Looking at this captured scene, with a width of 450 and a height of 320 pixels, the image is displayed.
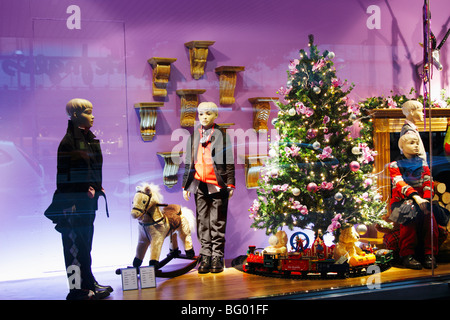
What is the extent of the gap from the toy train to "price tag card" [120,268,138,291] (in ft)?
3.96

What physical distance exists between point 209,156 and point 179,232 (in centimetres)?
83

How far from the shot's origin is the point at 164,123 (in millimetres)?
4984

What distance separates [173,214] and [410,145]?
8.45 feet

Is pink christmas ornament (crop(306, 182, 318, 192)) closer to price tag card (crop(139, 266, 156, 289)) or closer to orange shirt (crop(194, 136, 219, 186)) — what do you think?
orange shirt (crop(194, 136, 219, 186))

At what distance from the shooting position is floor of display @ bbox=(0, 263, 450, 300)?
14.0ft

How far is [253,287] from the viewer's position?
468 centimetres

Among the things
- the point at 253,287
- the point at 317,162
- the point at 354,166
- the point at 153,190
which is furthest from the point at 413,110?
the point at 153,190

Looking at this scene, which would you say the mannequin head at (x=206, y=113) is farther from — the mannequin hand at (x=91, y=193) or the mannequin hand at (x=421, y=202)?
the mannequin hand at (x=421, y=202)

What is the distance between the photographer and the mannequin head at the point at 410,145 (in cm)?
527

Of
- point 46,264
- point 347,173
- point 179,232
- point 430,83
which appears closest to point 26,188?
point 46,264

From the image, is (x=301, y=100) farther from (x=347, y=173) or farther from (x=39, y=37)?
(x=39, y=37)

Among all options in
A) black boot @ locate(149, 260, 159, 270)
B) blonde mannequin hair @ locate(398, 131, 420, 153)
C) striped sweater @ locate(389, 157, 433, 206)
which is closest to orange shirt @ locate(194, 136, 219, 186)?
black boot @ locate(149, 260, 159, 270)
